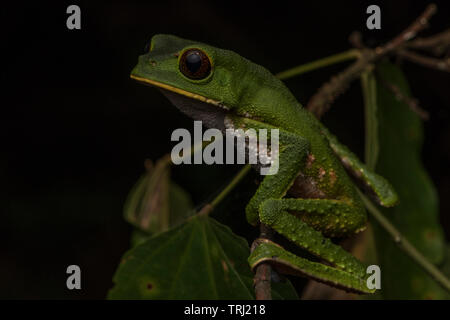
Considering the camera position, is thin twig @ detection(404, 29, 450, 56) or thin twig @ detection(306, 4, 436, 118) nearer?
thin twig @ detection(306, 4, 436, 118)

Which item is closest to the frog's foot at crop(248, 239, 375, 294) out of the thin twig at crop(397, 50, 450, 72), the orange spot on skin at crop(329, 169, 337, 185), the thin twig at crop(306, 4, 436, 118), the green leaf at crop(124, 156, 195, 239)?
the orange spot on skin at crop(329, 169, 337, 185)

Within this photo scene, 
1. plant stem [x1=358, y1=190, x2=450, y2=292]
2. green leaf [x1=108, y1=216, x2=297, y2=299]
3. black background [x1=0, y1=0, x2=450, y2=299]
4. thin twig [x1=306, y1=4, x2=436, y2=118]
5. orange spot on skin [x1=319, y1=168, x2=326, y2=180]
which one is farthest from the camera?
black background [x1=0, y1=0, x2=450, y2=299]

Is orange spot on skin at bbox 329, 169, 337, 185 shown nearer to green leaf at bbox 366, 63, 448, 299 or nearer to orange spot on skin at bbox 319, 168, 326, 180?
orange spot on skin at bbox 319, 168, 326, 180

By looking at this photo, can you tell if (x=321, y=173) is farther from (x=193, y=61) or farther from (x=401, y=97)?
(x=401, y=97)

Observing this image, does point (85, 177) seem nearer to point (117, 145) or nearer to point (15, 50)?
point (117, 145)

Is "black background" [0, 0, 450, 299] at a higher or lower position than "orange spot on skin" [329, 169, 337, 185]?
higher

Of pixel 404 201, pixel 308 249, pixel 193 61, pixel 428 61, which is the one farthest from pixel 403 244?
pixel 193 61

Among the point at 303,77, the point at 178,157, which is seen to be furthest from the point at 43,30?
the point at 303,77
